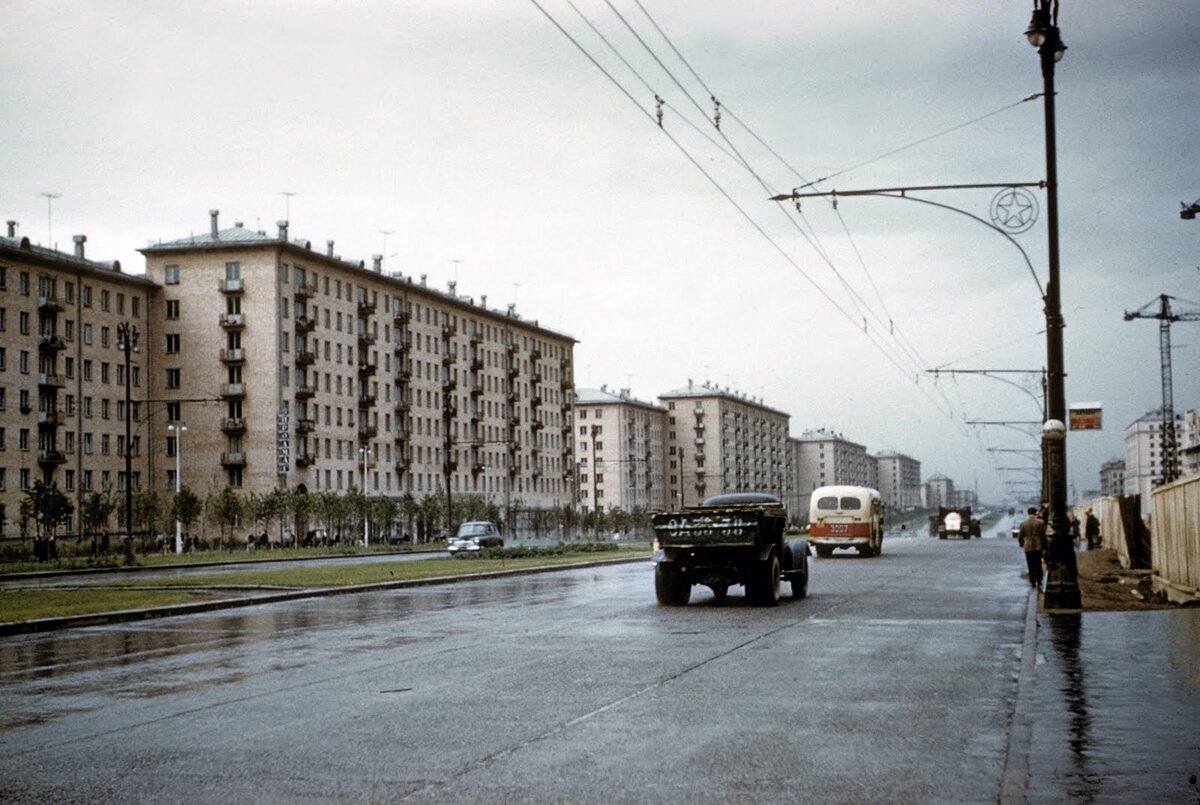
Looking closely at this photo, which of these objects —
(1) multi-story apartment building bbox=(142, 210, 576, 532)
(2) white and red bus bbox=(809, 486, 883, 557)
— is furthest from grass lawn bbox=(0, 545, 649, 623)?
(1) multi-story apartment building bbox=(142, 210, 576, 532)

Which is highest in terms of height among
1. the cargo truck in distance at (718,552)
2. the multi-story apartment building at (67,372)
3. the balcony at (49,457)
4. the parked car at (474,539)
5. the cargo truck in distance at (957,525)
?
the multi-story apartment building at (67,372)

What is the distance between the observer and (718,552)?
2267 cm

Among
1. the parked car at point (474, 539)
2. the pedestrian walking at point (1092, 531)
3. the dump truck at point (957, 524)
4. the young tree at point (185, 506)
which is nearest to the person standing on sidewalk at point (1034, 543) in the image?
the pedestrian walking at point (1092, 531)

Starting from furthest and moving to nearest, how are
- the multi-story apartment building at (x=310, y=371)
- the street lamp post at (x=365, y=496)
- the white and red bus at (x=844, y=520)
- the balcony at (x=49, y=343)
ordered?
the multi-story apartment building at (x=310, y=371) → the street lamp post at (x=365, y=496) → the balcony at (x=49, y=343) → the white and red bus at (x=844, y=520)

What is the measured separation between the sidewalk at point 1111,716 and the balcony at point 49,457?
3306 inches

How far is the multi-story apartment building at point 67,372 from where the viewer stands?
8800cm

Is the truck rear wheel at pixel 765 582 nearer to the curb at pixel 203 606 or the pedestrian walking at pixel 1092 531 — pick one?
the curb at pixel 203 606

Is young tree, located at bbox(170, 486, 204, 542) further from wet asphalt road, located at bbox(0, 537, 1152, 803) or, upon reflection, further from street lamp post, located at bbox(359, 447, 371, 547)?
wet asphalt road, located at bbox(0, 537, 1152, 803)

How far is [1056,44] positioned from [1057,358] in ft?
14.9

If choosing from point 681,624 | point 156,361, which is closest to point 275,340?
point 156,361

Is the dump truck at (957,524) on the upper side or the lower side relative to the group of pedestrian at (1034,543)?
lower

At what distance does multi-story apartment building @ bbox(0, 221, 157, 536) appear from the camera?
88000 mm

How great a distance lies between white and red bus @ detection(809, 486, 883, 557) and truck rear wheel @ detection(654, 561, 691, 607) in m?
28.0

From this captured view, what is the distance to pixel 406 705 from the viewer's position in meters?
11.0
